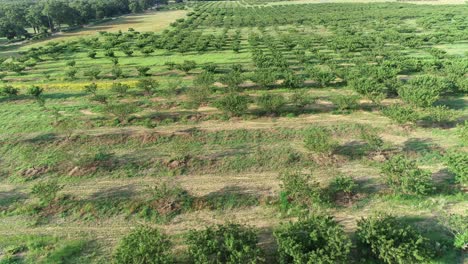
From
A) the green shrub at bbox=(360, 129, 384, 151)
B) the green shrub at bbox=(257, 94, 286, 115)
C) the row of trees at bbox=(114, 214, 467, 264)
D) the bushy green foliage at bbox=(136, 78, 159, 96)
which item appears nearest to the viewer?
the row of trees at bbox=(114, 214, 467, 264)

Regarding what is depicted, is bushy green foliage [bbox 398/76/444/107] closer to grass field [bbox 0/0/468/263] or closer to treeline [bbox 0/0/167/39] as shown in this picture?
grass field [bbox 0/0/468/263]

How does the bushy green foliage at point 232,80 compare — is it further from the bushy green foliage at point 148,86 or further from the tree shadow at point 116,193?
the tree shadow at point 116,193

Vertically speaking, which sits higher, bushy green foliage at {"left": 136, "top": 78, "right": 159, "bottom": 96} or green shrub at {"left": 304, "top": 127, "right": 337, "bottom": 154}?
bushy green foliage at {"left": 136, "top": 78, "right": 159, "bottom": 96}

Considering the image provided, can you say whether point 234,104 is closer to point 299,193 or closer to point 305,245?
point 299,193

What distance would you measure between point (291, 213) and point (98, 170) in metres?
15.4

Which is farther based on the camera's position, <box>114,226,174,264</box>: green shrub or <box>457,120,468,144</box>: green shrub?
<box>457,120,468,144</box>: green shrub

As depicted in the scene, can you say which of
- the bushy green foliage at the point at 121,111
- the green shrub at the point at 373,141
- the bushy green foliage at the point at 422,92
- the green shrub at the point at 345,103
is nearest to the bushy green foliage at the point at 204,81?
the bushy green foliage at the point at 121,111

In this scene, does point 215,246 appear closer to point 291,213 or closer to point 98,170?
point 291,213

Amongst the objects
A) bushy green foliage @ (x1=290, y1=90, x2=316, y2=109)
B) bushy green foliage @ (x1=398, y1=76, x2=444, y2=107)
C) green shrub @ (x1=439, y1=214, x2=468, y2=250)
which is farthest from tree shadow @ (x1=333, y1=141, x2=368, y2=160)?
green shrub @ (x1=439, y1=214, x2=468, y2=250)

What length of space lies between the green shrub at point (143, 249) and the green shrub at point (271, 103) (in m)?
18.2

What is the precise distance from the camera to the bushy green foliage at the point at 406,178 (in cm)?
1895

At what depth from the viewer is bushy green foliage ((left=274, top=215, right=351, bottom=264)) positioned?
47.0ft

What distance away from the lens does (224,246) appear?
15383mm

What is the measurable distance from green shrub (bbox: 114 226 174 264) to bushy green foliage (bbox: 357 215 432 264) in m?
10.1
